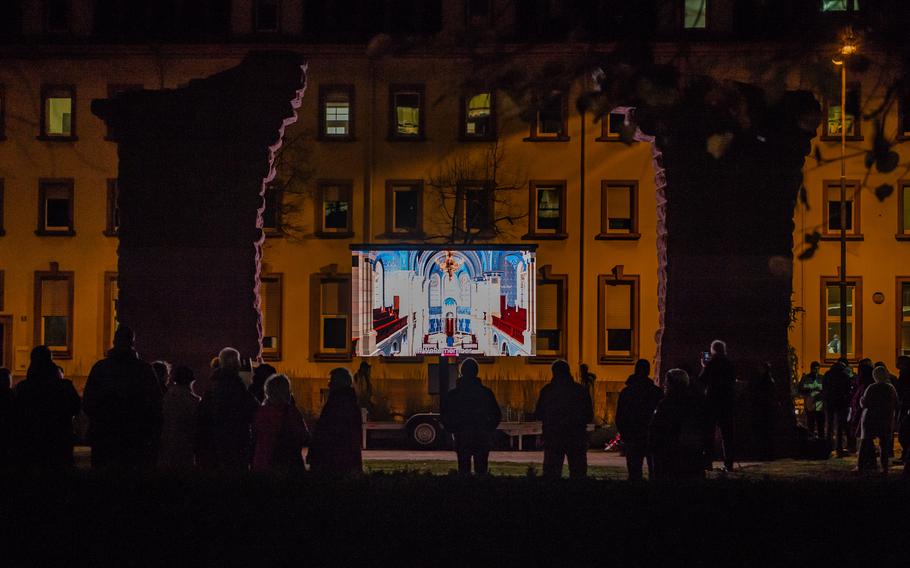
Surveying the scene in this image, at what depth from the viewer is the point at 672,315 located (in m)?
20.2

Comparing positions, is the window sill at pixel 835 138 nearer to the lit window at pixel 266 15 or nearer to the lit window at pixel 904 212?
the lit window at pixel 904 212

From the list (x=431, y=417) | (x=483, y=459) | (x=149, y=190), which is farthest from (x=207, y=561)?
(x=431, y=417)

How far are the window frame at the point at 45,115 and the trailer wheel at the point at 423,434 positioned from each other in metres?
21.9

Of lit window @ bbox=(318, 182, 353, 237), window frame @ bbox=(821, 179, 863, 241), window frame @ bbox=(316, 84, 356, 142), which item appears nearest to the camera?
window frame @ bbox=(821, 179, 863, 241)

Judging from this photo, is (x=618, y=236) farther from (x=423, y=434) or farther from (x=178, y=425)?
(x=178, y=425)

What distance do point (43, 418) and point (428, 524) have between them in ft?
16.1

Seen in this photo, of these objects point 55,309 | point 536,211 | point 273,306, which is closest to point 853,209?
point 536,211

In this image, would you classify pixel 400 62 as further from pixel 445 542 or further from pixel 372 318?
pixel 445 542

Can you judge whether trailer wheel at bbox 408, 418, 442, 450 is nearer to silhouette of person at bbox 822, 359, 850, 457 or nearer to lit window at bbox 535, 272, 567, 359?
silhouette of person at bbox 822, 359, 850, 457

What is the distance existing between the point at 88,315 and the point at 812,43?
3899cm

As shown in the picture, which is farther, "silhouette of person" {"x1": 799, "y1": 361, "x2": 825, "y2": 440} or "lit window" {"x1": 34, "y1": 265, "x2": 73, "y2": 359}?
"lit window" {"x1": 34, "y1": 265, "x2": 73, "y2": 359}

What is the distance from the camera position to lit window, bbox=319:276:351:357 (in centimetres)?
4484

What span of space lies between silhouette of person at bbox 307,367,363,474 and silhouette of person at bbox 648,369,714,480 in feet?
10.4

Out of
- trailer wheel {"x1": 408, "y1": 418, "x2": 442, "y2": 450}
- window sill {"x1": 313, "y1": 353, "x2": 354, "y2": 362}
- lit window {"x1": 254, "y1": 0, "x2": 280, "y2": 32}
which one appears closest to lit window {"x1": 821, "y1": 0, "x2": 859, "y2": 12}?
trailer wheel {"x1": 408, "y1": 418, "x2": 442, "y2": 450}
